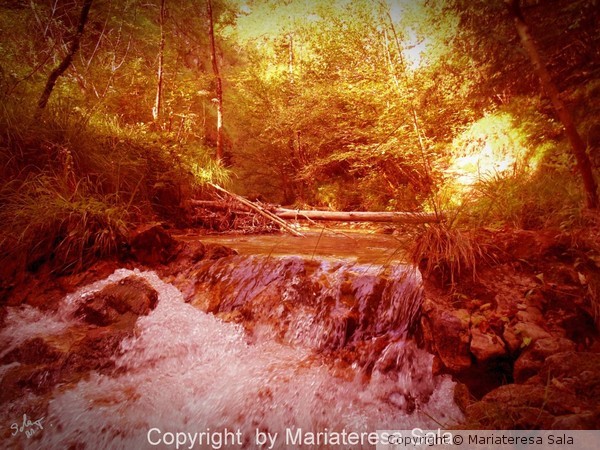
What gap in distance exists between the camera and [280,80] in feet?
42.0

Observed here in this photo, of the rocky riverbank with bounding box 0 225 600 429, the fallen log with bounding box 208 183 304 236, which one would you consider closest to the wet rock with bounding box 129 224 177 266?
the rocky riverbank with bounding box 0 225 600 429

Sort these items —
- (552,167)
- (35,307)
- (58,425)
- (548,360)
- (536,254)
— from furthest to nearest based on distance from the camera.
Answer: (552,167)
(35,307)
(536,254)
(58,425)
(548,360)

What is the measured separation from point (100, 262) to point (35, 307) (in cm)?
77

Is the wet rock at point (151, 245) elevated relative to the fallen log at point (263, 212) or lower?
lower

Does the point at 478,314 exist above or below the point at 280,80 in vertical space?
below

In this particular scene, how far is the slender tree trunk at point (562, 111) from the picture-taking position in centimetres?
264

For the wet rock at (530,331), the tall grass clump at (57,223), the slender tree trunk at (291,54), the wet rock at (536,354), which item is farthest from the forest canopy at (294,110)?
the wet rock at (536,354)

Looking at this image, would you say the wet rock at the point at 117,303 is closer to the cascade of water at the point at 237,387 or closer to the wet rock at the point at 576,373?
the cascade of water at the point at 237,387

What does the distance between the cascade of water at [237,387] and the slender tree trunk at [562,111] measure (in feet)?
6.16

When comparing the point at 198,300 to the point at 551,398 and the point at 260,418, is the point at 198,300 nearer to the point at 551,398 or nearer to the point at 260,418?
the point at 260,418

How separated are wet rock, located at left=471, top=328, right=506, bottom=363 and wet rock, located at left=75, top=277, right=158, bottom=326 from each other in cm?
317

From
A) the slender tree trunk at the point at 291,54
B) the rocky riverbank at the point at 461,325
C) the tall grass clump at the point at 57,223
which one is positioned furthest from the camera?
the slender tree trunk at the point at 291,54

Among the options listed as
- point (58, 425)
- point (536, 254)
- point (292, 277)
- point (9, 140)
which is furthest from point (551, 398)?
point (9, 140)
